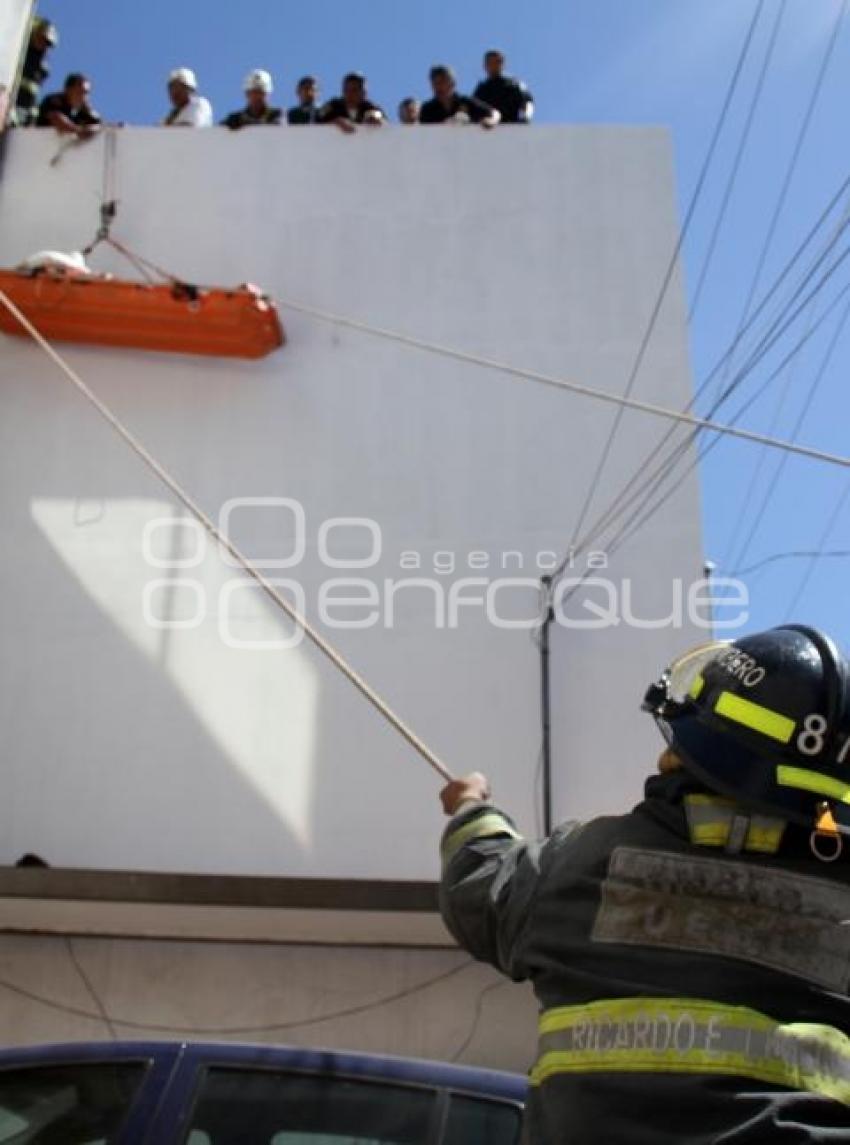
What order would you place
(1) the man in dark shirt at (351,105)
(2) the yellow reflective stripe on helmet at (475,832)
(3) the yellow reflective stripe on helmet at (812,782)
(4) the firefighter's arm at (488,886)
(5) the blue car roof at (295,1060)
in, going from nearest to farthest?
(3) the yellow reflective stripe on helmet at (812,782)
(4) the firefighter's arm at (488,886)
(2) the yellow reflective stripe on helmet at (475,832)
(5) the blue car roof at (295,1060)
(1) the man in dark shirt at (351,105)

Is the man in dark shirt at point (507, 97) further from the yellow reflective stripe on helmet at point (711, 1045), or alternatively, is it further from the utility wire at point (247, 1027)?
the yellow reflective stripe on helmet at point (711, 1045)

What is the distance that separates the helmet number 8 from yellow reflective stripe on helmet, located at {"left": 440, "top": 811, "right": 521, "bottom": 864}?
583 millimetres

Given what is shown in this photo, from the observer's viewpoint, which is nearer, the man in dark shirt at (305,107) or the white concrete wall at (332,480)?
the white concrete wall at (332,480)

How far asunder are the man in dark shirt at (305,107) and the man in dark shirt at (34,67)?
2018mm

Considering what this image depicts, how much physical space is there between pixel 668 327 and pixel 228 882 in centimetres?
437

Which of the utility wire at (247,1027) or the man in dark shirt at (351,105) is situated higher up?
the man in dark shirt at (351,105)

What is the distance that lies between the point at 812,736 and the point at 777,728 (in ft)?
0.17

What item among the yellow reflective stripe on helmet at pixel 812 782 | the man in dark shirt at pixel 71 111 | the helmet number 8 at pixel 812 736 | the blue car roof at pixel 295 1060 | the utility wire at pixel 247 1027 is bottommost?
the utility wire at pixel 247 1027

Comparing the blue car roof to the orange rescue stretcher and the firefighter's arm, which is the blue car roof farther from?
the orange rescue stretcher

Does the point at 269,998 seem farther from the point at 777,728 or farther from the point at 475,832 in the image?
the point at 777,728

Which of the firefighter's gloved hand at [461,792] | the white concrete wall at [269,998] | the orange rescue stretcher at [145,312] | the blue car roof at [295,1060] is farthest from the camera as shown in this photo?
the orange rescue stretcher at [145,312]

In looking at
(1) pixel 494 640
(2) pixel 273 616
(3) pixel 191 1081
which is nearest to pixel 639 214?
(1) pixel 494 640

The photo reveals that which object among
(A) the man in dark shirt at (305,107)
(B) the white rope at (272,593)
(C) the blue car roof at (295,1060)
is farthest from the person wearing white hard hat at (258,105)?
(C) the blue car roof at (295,1060)

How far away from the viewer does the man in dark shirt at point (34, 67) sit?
9219 millimetres
